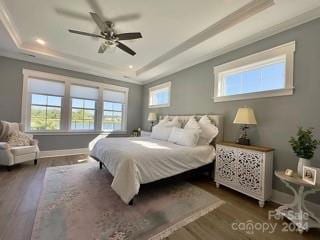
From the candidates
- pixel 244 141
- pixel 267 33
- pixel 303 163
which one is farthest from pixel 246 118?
pixel 267 33

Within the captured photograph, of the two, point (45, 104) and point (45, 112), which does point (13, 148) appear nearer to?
point (45, 112)

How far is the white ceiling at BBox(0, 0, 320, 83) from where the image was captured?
7.70 feet

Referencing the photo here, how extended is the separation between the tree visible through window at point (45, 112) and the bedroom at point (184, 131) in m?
0.04

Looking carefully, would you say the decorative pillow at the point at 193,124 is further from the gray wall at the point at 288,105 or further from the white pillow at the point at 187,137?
the gray wall at the point at 288,105

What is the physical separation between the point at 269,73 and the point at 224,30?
3.63 feet

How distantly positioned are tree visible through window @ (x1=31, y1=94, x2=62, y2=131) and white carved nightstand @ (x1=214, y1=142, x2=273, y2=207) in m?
4.74

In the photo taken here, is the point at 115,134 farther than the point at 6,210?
Yes

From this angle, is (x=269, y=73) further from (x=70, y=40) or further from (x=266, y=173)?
(x=70, y=40)

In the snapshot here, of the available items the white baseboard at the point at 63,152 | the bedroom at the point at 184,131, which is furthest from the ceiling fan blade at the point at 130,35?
the white baseboard at the point at 63,152

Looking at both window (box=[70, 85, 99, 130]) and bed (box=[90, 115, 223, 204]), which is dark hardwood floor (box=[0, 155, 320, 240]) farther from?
window (box=[70, 85, 99, 130])

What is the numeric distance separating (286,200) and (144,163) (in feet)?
7.30

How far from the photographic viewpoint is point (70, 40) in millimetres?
3592

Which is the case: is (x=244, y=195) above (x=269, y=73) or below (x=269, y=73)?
below

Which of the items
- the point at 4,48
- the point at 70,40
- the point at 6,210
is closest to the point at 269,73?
the point at 70,40
